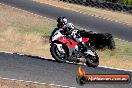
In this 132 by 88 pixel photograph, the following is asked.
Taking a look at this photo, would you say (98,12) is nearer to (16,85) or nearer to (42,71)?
(42,71)

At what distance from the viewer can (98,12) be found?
4062 cm

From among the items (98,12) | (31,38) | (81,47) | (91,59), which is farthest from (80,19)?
(91,59)

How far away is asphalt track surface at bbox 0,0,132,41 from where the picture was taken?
3369cm

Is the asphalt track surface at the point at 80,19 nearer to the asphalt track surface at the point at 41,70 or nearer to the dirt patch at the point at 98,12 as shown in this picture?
the dirt patch at the point at 98,12

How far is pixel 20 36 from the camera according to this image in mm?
27297

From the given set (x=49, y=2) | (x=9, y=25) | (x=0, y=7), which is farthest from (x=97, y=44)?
(x=49, y=2)

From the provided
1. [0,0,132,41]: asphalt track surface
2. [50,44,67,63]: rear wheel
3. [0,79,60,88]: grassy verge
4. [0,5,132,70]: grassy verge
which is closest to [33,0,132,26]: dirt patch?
[0,0,132,41]: asphalt track surface

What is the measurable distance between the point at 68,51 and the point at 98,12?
2334 centimetres

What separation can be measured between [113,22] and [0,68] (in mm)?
22887

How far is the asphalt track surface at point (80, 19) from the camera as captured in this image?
3369cm

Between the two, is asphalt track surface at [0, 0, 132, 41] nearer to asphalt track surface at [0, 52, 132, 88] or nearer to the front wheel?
the front wheel

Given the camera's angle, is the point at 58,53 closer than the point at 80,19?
Yes

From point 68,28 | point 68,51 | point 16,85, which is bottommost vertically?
point 68,51

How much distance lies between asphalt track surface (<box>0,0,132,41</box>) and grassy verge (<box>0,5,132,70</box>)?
180 centimetres
